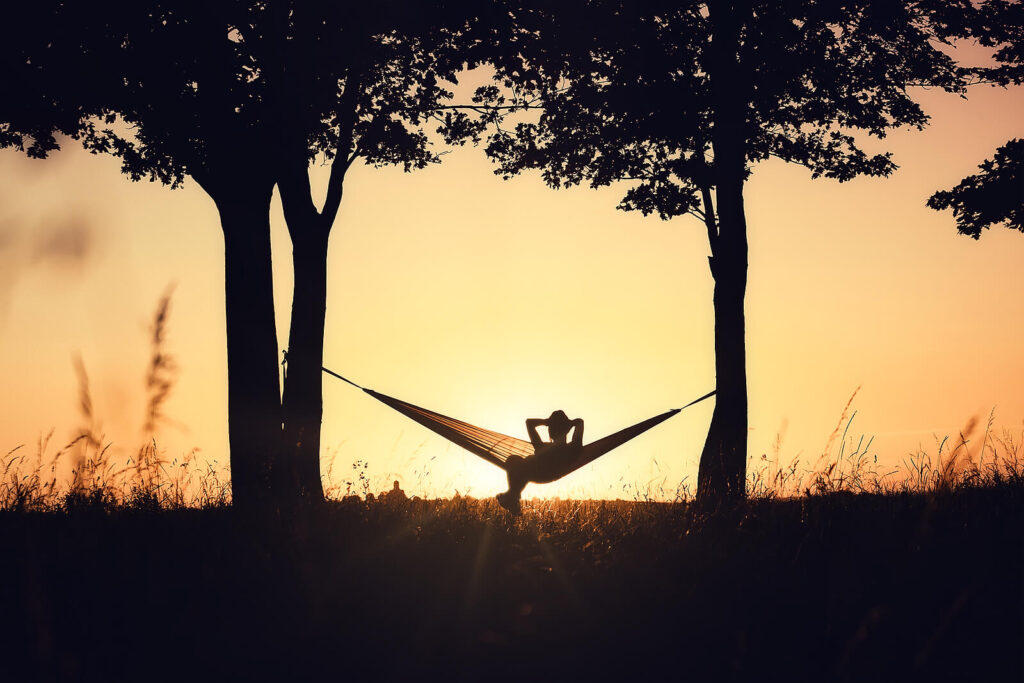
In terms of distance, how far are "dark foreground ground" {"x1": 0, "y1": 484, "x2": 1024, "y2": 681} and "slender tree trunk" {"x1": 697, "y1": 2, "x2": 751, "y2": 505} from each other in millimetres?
3960

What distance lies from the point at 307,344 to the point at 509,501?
10.3 ft

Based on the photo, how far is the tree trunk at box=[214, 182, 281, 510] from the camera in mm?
7367

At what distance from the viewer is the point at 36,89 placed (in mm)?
7000

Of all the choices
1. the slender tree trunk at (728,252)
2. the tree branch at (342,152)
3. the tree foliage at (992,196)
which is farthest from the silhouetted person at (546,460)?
the tree foliage at (992,196)

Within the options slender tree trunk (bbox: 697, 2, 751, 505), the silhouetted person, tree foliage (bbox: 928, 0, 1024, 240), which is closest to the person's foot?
the silhouetted person

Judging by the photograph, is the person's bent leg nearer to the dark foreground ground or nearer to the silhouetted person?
the silhouetted person

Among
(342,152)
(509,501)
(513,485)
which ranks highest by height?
(342,152)

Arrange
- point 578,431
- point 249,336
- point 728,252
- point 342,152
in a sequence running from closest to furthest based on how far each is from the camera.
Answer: point 249,336 → point 578,431 → point 342,152 → point 728,252

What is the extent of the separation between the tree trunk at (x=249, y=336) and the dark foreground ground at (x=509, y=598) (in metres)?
2.16

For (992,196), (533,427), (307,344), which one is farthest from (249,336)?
(992,196)

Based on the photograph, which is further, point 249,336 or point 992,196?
point 992,196

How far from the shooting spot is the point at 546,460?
6547 millimetres

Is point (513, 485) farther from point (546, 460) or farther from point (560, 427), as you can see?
point (560, 427)

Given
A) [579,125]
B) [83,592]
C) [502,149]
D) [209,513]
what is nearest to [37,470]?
[209,513]
